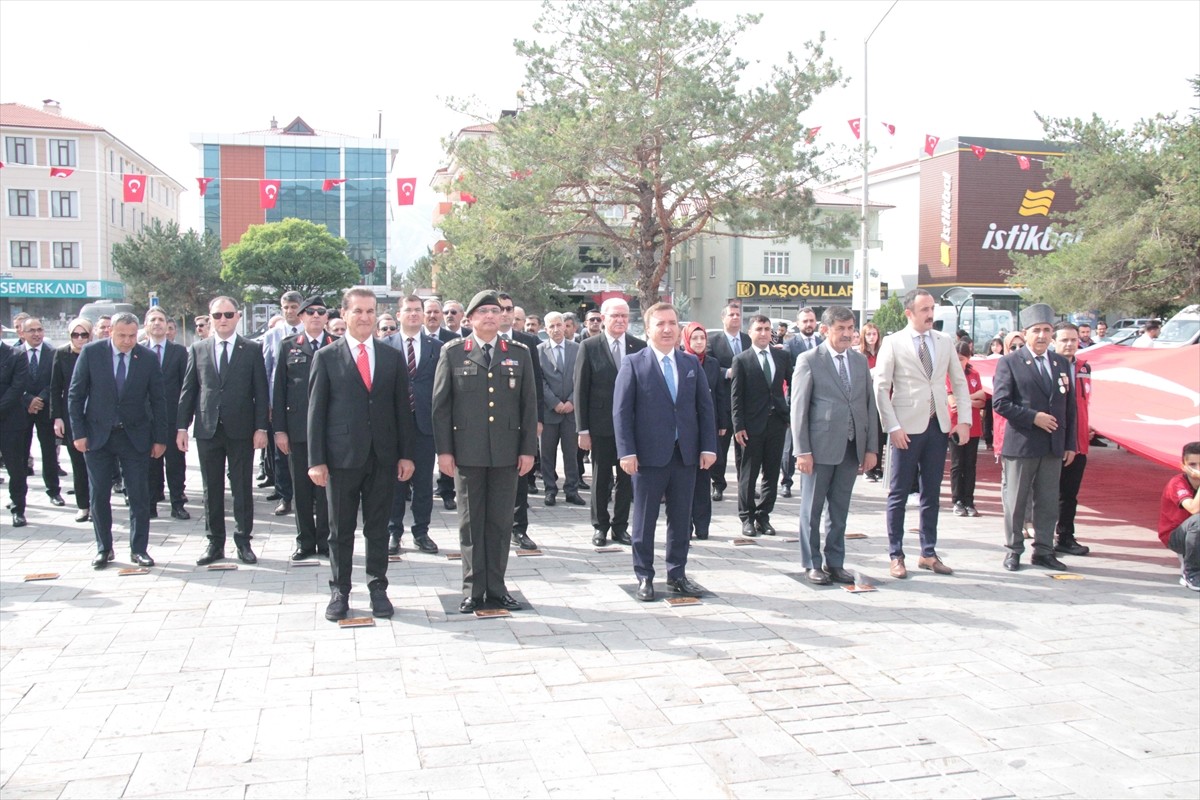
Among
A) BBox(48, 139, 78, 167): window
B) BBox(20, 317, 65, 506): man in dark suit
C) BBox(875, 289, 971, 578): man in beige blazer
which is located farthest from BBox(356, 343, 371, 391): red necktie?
BBox(48, 139, 78, 167): window

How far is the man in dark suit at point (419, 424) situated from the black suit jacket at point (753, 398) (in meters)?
2.83

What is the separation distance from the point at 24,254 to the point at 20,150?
5.92 metres

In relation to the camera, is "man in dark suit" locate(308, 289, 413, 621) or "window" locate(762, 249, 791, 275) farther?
"window" locate(762, 249, 791, 275)

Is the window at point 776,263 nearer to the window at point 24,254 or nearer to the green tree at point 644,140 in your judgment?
the green tree at point 644,140

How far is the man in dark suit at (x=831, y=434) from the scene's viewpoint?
23.2 feet

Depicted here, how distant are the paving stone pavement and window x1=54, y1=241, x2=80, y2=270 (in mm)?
57143

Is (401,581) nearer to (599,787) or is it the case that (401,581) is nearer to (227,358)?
(227,358)

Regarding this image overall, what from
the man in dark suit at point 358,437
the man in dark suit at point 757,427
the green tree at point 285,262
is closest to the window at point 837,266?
the green tree at point 285,262

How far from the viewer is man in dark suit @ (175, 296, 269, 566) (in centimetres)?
759

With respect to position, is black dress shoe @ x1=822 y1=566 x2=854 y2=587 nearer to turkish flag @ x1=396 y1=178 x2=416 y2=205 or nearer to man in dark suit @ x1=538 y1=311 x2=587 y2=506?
man in dark suit @ x1=538 y1=311 x2=587 y2=506

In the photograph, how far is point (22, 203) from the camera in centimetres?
5675

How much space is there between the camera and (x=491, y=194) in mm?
21406

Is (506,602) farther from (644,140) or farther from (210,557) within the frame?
(644,140)

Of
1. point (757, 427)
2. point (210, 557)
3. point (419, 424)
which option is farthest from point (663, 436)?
point (210, 557)
